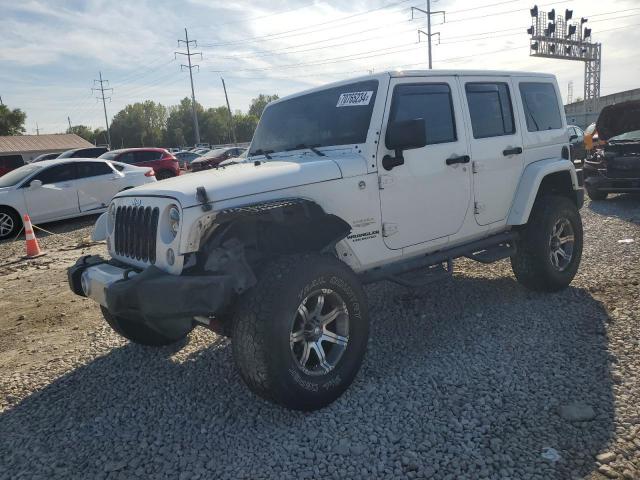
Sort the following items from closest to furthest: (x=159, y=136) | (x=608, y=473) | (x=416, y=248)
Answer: (x=608, y=473), (x=416, y=248), (x=159, y=136)

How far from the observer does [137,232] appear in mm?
3281

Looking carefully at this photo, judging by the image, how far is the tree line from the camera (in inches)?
3659

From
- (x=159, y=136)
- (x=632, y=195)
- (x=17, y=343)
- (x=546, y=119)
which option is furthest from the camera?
(x=159, y=136)

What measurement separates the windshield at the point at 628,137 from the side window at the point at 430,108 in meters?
6.78

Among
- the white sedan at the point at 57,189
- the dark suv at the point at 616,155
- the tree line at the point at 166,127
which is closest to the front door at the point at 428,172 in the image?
the dark suv at the point at 616,155

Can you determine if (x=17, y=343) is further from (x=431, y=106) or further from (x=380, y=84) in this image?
(x=431, y=106)

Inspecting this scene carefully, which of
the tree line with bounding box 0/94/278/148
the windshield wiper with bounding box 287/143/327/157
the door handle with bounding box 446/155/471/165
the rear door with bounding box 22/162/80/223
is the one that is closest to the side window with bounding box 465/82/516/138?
the door handle with bounding box 446/155/471/165

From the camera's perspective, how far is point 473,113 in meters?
4.32

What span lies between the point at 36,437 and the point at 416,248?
2881 millimetres

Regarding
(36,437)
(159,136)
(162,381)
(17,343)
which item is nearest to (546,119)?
(162,381)

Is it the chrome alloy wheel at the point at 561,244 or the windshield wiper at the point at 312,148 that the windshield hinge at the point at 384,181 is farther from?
the chrome alloy wheel at the point at 561,244

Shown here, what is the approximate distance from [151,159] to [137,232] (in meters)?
14.8

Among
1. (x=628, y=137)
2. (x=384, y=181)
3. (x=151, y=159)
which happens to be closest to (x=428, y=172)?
(x=384, y=181)

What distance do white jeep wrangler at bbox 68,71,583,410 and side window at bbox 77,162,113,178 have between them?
8.01m
